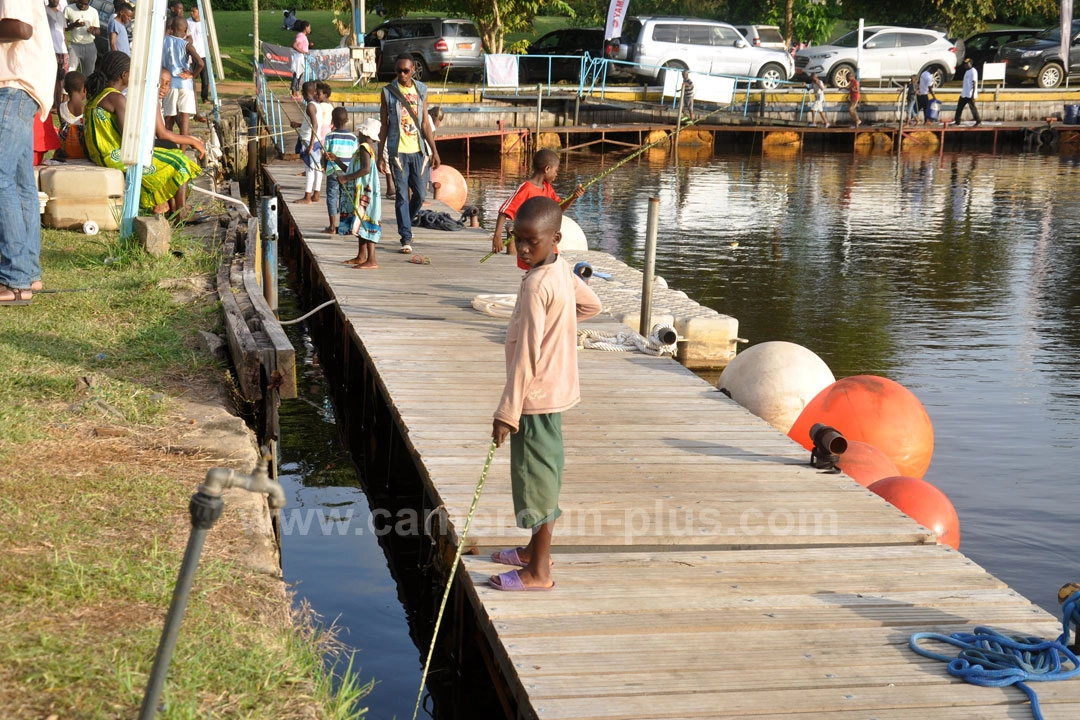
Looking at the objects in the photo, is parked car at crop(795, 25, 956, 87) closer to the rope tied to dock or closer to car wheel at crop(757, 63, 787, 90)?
car wheel at crop(757, 63, 787, 90)

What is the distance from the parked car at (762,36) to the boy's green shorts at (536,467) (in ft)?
111

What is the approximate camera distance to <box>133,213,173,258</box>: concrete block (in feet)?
33.5

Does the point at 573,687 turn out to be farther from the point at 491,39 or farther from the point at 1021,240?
the point at 491,39

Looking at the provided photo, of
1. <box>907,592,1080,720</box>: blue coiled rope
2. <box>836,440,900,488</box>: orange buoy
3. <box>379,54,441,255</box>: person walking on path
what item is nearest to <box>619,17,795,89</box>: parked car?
<box>379,54,441,255</box>: person walking on path

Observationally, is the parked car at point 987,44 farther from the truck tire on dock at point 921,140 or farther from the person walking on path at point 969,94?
the truck tire on dock at point 921,140

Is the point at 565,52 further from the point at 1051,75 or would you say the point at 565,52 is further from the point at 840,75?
the point at 1051,75

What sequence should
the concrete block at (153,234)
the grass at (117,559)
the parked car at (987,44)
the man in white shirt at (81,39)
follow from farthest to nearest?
the parked car at (987,44)
the man in white shirt at (81,39)
the concrete block at (153,234)
the grass at (117,559)

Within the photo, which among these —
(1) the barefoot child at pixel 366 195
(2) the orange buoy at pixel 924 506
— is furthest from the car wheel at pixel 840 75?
(2) the orange buoy at pixel 924 506

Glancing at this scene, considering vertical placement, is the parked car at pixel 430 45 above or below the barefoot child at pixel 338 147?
above

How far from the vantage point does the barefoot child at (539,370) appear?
15.1ft

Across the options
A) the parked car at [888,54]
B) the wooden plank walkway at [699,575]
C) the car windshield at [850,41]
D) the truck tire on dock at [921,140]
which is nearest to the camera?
the wooden plank walkway at [699,575]

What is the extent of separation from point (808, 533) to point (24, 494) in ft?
11.5

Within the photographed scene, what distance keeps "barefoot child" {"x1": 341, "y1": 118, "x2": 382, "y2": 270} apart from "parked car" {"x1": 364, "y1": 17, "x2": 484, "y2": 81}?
956 inches

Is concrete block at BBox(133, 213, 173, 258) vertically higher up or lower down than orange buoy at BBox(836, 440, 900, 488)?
higher up
